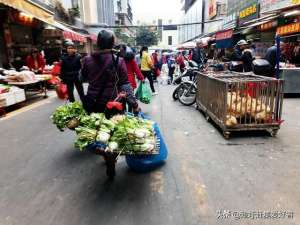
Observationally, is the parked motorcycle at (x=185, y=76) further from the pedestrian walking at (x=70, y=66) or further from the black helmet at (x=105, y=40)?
the black helmet at (x=105, y=40)

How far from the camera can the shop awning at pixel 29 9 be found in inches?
363

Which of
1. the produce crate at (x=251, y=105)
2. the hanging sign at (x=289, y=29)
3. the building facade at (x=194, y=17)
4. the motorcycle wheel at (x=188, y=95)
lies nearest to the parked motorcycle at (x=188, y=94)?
the motorcycle wheel at (x=188, y=95)

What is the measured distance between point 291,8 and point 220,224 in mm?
10561

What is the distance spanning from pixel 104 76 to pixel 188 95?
241 inches

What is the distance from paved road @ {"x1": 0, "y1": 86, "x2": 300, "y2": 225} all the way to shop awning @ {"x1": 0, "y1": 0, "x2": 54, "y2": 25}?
5484 mm

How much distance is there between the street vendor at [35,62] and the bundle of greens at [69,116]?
32.4ft

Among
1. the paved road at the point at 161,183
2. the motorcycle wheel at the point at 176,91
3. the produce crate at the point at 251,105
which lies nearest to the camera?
the paved road at the point at 161,183

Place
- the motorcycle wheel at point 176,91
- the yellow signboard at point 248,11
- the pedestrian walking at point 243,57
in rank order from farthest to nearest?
the yellow signboard at point 248,11, the motorcycle wheel at point 176,91, the pedestrian walking at point 243,57

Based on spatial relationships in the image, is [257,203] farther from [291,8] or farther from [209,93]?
[291,8]

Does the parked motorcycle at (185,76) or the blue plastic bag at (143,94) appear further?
the parked motorcycle at (185,76)

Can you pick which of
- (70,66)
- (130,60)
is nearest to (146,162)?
(130,60)

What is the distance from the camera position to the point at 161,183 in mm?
3787

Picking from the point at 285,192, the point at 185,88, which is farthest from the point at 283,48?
the point at 285,192

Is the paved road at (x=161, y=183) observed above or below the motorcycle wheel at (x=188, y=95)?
below
